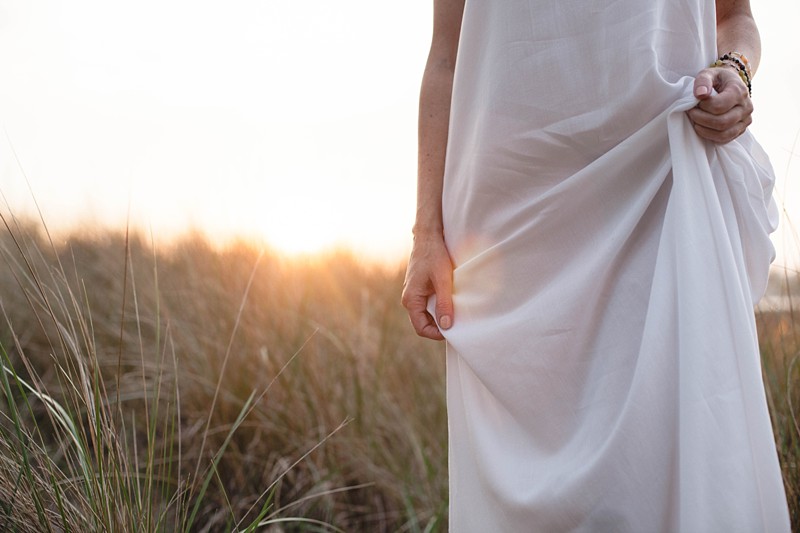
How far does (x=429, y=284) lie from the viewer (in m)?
1.66

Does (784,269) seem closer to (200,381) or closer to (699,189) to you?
(699,189)

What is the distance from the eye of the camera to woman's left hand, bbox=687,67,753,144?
126 cm

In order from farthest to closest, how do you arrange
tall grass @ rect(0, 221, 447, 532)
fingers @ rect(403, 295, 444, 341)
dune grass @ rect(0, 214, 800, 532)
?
tall grass @ rect(0, 221, 447, 532), dune grass @ rect(0, 214, 800, 532), fingers @ rect(403, 295, 444, 341)

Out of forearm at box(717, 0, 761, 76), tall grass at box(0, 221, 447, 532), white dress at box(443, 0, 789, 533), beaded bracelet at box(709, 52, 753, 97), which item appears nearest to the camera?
white dress at box(443, 0, 789, 533)

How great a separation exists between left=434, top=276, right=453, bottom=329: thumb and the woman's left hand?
64 centimetres

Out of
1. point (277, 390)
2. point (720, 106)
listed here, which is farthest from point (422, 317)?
point (277, 390)

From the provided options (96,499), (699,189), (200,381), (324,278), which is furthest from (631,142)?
(324,278)

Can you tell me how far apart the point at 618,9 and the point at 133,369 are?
3369 mm

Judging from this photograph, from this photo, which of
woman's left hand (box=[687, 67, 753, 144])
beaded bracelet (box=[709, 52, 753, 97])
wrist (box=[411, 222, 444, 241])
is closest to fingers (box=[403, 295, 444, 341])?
wrist (box=[411, 222, 444, 241])

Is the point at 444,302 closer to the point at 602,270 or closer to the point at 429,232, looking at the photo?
the point at 429,232

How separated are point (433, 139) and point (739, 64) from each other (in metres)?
0.70

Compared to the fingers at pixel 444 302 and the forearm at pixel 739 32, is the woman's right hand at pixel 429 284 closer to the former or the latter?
the fingers at pixel 444 302

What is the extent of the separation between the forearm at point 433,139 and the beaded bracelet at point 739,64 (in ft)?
2.06

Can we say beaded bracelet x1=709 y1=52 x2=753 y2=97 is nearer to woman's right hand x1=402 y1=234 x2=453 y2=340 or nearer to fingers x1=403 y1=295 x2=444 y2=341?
woman's right hand x1=402 y1=234 x2=453 y2=340
